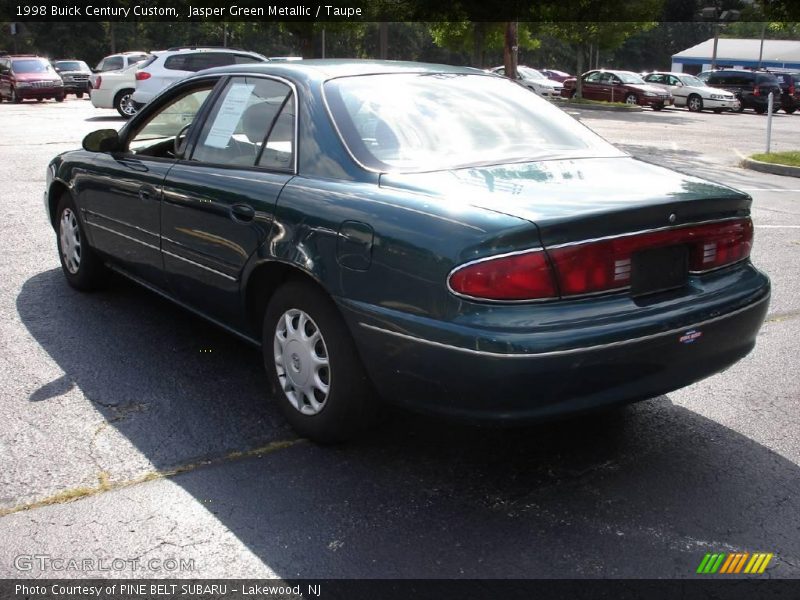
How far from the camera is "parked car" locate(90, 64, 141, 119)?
22.9 meters

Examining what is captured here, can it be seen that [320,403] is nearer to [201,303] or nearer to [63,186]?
[201,303]

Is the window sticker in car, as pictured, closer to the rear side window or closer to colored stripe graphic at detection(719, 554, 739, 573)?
colored stripe graphic at detection(719, 554, 739, 573)

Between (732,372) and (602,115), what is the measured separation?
27311mm

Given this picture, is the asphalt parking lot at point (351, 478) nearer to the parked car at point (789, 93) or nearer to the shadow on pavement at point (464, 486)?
the shadow on pavement at point (464, 486)

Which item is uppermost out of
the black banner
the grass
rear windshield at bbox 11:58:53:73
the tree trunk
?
the tree trunk

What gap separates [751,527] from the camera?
317 centimetres

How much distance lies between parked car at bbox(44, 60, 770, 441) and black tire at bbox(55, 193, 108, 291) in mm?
1261

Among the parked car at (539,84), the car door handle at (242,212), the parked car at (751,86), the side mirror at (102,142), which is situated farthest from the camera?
the parked car at (539,84)

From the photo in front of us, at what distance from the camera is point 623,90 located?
37.0 metres

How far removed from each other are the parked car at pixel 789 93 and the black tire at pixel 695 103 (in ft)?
12.0

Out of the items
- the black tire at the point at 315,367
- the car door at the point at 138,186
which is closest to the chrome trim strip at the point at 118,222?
the car door at the point at 138,186

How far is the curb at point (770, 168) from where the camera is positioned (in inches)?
589

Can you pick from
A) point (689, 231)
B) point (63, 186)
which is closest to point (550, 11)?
point (63, 186)

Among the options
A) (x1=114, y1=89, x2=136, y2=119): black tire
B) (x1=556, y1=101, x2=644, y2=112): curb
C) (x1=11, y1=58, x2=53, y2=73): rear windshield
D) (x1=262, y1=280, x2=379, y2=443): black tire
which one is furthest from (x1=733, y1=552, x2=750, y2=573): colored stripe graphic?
(x1=556, y1=101, x2=644, y2=112): curb
